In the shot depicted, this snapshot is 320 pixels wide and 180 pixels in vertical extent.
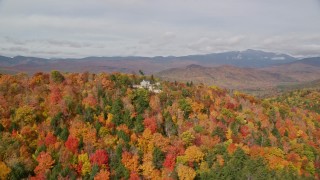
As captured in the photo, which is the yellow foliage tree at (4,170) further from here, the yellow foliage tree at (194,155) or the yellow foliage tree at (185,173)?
the yellow foliage tree at (194,155)

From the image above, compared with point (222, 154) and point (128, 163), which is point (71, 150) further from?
point (222, 154)

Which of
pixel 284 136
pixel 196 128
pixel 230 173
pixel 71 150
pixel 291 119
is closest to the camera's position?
pixel 230 173

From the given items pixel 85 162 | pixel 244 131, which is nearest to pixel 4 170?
pixel 85 162

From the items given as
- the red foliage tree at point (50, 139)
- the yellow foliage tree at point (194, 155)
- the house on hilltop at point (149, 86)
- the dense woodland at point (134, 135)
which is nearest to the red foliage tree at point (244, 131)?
the dense woodland at point (134, 135)

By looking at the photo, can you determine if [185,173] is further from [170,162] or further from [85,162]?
[85,162]

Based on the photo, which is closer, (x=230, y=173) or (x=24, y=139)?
(x=230, y=173)

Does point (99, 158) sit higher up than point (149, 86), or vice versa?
point (149, 86)

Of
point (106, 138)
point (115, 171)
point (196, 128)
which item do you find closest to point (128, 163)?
point (115, 171)

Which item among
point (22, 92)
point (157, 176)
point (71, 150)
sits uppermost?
point (22, 92)

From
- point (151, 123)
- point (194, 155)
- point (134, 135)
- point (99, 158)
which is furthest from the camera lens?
point (151, 123)
